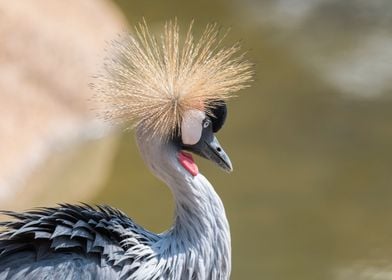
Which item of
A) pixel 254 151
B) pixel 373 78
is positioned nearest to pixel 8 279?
pixel 254 151

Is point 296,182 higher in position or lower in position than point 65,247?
higher

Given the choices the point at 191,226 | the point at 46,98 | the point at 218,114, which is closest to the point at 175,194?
the point at 191,226

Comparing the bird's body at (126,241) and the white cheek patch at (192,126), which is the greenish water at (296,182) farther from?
the white cheek patch at (192,126)

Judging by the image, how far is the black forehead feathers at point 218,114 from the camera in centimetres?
191

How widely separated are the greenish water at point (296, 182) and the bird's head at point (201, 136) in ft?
3.95

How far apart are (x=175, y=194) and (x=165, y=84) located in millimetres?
232

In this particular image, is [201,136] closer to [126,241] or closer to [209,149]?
[209,149]

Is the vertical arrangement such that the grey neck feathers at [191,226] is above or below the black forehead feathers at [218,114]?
below

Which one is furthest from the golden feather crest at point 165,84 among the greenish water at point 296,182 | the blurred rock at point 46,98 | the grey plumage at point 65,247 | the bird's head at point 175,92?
the blurred rock at point 46,98

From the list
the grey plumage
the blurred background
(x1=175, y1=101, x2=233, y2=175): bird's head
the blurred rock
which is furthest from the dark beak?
the blurred rock

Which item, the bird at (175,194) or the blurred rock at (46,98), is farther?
the blurred rock at (46,98)

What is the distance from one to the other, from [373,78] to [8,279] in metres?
2.90

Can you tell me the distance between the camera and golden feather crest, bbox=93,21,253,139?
185 cm

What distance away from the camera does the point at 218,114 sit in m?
1.92
